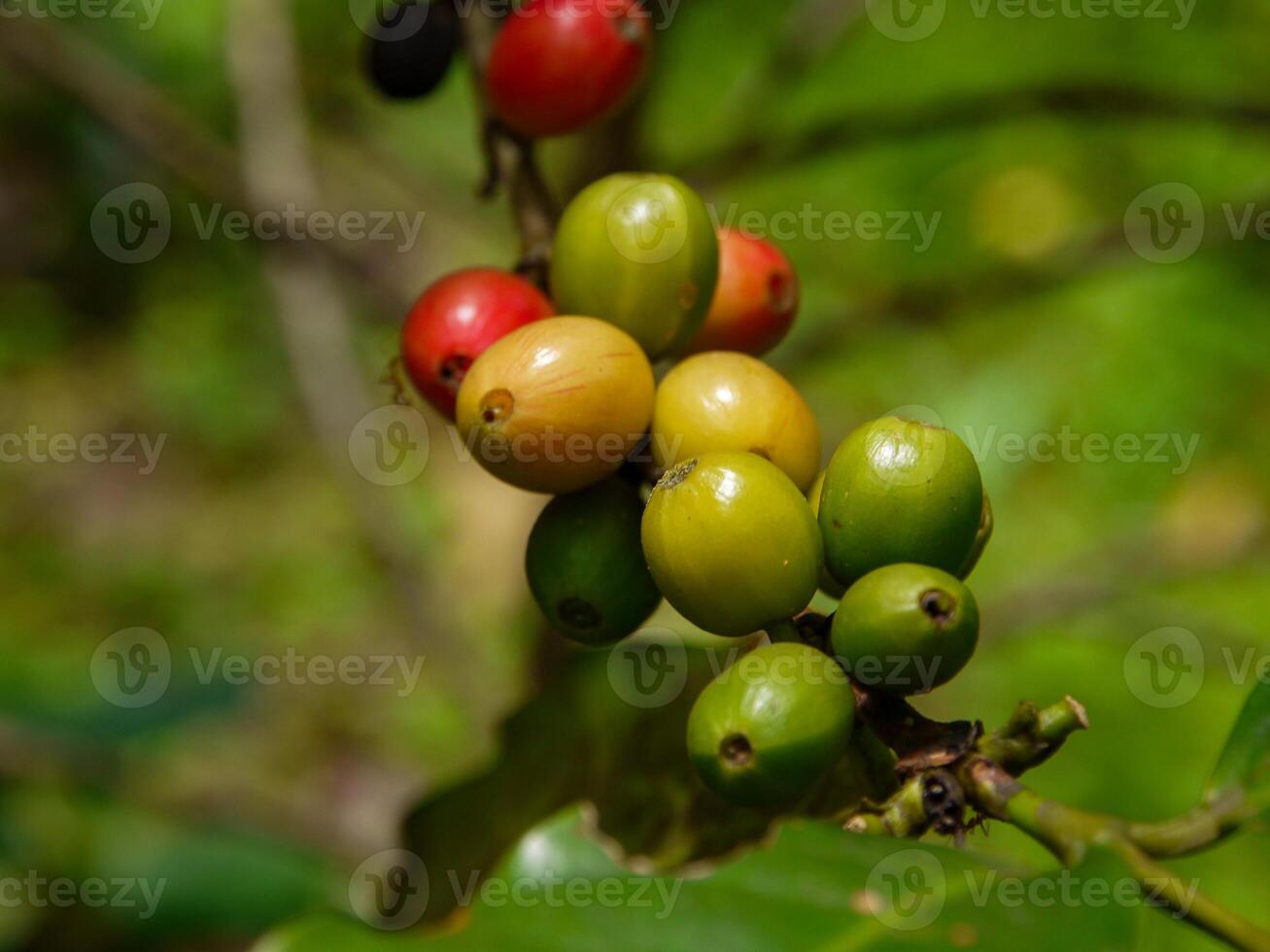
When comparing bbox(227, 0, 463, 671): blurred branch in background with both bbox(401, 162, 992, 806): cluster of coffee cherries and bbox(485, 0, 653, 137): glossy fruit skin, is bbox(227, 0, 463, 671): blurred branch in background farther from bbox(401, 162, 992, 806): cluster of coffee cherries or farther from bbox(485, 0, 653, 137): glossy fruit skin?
bbox(401, 162, 992, 806): cluster of coffee cherries

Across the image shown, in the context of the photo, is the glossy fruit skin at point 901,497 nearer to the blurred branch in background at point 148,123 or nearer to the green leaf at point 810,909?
the green leaf at point 810,909

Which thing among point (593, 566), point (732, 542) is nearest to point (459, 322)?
point (593, 566)

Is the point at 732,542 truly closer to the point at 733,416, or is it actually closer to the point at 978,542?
the point at 733,416

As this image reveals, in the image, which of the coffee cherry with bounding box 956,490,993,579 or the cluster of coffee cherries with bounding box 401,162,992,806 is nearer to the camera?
the cluster of coffee cherries with bounding box 401,162,992,806

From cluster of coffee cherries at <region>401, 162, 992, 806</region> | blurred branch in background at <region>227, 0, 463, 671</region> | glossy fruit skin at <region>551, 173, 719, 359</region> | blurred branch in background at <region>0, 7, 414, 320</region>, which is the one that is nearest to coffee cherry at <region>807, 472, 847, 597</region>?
cluster of coffee cherries at <region>401, 162, 992, 806</region>

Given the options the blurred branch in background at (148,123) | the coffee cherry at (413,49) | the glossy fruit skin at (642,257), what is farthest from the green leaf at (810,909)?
the blurred branch in background at (148,123)

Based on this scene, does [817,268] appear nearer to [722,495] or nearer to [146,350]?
[722,495]
